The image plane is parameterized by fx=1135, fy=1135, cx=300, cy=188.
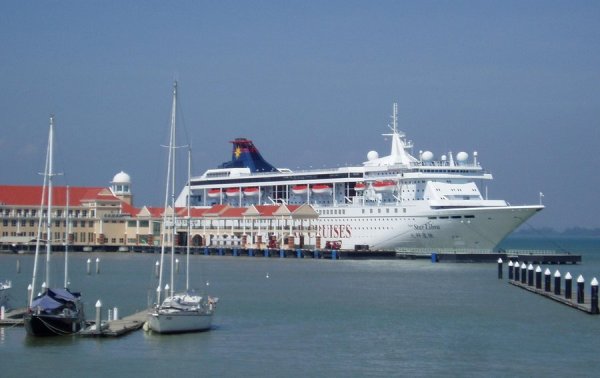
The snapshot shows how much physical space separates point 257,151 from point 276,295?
53.7 metres

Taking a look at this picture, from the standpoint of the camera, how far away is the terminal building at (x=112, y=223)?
92625 mm

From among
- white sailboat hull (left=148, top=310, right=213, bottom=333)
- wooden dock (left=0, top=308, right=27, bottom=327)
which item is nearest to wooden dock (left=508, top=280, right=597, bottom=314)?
white sailboat hull (left=148, top=310, right=213, bottom=333)

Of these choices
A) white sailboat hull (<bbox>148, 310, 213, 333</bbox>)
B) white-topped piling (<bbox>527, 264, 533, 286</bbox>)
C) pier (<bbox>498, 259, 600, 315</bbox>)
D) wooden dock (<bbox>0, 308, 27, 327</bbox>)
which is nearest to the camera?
white sailboat hull (<bbox>148, 310, 213, 333</bbox>)

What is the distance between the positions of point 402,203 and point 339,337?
43765mm

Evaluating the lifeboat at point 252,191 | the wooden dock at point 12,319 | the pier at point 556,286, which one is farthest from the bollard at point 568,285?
the lifeboat at point 252,191

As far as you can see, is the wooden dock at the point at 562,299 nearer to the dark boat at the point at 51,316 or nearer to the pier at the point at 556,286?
the pier at the point at 556,286

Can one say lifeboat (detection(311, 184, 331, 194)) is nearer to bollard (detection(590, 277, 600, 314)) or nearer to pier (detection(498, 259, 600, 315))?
pier (detection(498, 259, 600, 315))

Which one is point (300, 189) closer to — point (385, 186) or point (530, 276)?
point (385, 186)

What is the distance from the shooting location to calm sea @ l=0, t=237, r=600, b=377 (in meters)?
28.1

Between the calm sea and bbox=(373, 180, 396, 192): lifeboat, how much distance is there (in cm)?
2280

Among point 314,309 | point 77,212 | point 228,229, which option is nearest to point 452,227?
point 228,229

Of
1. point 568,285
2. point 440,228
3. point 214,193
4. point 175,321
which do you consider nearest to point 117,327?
point 175,321

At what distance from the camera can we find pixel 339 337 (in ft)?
110

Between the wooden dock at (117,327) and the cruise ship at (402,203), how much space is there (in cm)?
3139
